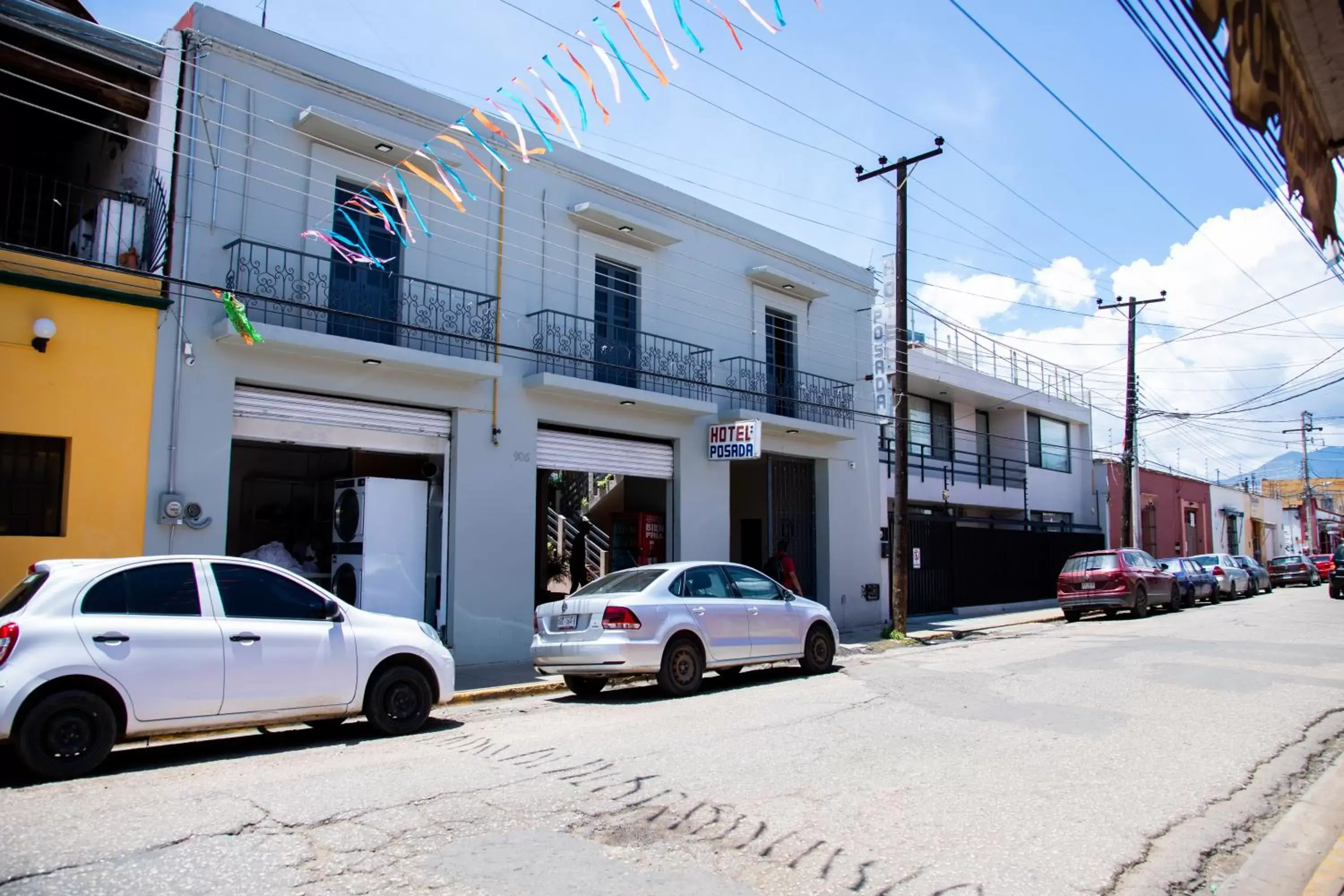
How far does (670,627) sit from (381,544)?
15.9 feet

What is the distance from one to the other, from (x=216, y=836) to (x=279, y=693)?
2.73m

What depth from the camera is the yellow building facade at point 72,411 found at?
33.2 feet

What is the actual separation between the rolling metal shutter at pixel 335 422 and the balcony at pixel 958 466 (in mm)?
11713

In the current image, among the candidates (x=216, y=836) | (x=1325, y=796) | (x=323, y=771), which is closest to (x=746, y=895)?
(x=216, y=836)

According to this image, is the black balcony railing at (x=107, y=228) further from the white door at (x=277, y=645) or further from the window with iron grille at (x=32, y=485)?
the white door at (x=277, y=645)

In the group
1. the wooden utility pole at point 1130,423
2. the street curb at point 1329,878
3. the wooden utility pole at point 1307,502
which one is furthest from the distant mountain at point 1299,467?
the street curb at point 1329,878

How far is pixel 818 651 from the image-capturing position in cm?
1254

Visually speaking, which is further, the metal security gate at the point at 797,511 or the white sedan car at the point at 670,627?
the metal security gate at the point at 797,511

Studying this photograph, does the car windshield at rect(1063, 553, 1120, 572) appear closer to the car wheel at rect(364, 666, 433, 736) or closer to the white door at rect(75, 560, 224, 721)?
the car wheel at rect(364, 666, 433, 736)

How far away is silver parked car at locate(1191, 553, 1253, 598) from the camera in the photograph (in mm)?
29281

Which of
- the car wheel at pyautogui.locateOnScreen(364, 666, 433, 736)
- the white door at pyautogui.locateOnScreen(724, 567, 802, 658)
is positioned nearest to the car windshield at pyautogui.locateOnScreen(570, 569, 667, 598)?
the white door at pyautogui.locateOnScreen(724, 567, 802, 658)

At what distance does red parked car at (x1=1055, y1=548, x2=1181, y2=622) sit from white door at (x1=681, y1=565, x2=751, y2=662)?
13.4 metres

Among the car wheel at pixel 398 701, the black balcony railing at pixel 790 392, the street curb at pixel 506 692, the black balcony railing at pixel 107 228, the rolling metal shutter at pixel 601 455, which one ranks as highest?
the black balcony railing at pixel 107 228

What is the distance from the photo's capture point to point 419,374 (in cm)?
1339
